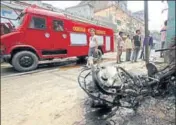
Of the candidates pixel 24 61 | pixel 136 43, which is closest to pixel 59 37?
pixel 24 61

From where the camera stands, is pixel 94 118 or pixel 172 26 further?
pixel 172 26

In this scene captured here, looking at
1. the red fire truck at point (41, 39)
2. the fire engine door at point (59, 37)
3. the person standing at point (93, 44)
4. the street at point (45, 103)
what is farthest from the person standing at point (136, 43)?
the street at point (45, 103)

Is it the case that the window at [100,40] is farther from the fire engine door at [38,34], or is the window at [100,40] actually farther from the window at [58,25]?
the fire engine door at [38,34]

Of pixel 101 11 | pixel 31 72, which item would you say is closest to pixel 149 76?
pixel 31 72

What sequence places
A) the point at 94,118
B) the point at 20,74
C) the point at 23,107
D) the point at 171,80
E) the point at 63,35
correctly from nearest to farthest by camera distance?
1. the point at 94,118
2. the point at 23,107
3. the point at 171,80
4. the point at 20,74
5. the point at 63,35

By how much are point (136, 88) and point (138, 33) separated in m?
4.73

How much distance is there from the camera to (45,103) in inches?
165

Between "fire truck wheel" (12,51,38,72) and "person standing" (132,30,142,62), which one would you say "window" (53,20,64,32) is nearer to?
"fire truck wheel" (12,51,38,72)

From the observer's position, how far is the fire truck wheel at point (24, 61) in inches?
297

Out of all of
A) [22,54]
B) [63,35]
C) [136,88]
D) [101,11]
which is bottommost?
[136,88]

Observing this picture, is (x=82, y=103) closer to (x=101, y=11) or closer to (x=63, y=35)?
(x=63, y=35)

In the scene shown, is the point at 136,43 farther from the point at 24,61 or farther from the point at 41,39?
the point at 24,61

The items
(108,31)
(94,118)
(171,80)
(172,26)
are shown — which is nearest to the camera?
(94,118)

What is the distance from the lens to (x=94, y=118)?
3.44 m
